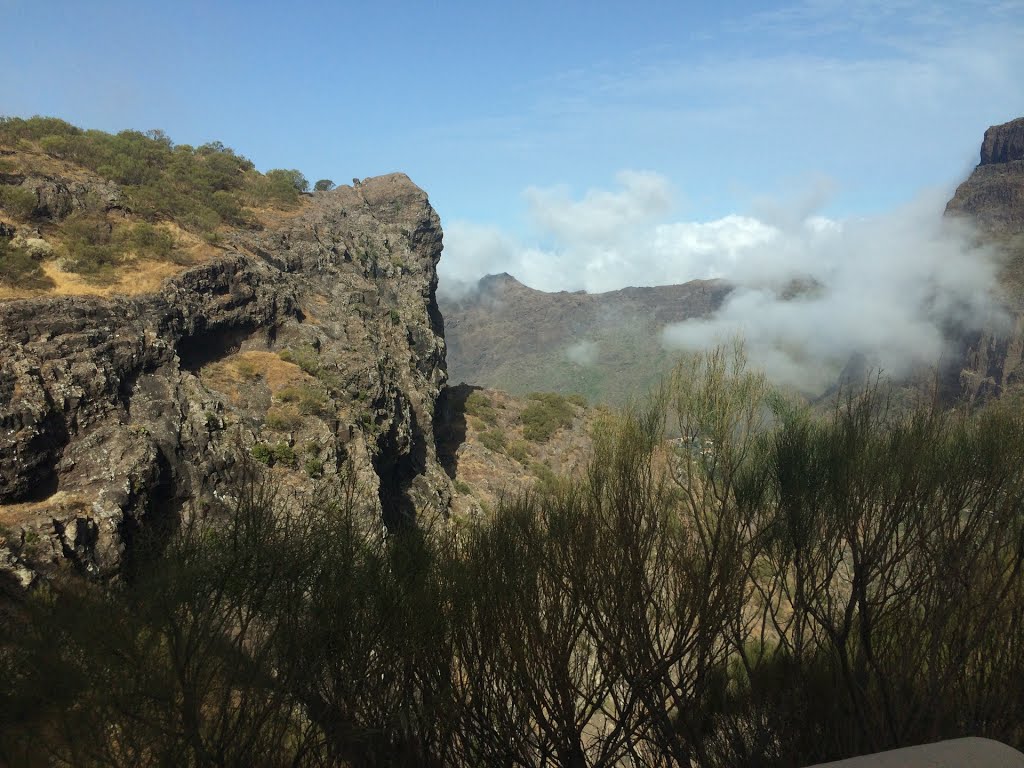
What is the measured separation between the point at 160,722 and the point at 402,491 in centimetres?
2284

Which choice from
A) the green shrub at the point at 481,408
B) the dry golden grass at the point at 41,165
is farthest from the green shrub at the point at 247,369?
the green shrub at the point at 481,408

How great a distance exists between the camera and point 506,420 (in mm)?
50469

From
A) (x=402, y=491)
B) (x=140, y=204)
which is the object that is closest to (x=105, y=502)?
(x=402, y=491)

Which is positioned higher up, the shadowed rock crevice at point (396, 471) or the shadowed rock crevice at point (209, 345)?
the shadowed rock crevice at point (209, 345)

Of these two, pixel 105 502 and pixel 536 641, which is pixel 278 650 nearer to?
pixel 536 641

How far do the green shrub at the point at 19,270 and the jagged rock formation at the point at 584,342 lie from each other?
402 feet

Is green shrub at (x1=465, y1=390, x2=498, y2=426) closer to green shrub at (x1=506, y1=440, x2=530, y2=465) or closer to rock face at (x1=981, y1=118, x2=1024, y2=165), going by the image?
green shrub at (x1=506, y1=440, x2=530, y2=465)

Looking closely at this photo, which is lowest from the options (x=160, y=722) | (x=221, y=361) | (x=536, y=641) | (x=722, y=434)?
(x=536, y=641)

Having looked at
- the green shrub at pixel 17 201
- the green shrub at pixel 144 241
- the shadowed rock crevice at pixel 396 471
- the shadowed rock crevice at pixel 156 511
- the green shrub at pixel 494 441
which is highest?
the green shrub at pixel 17 201

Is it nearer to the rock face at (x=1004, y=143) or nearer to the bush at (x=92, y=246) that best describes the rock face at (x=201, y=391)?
the bush at (x=92, y=246)

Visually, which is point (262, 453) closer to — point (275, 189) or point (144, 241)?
point (144, 241)

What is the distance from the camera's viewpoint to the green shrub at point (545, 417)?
159 feet

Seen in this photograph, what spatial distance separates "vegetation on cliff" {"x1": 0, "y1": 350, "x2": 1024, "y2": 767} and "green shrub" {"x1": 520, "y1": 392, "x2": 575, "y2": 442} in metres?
34.2

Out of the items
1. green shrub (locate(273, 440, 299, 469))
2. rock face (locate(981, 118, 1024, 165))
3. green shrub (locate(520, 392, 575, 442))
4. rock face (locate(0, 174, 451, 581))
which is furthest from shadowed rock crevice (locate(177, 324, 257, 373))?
rock face (locate(981, 118, 1024, 165))
